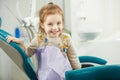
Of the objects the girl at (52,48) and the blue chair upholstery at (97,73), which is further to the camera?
the girl at (52,48)

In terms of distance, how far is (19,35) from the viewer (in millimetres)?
1760

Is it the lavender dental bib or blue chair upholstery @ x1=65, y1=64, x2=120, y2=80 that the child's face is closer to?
the lavender dental bib

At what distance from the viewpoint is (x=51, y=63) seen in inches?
40.3

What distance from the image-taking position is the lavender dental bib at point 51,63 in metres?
1.01

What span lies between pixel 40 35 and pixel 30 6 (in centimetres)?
85

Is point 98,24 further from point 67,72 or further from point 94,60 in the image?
point 67,72

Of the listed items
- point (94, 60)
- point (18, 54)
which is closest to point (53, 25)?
point (18, 54)

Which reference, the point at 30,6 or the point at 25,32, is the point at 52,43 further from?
the point at 30,6

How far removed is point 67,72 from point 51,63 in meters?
0.35

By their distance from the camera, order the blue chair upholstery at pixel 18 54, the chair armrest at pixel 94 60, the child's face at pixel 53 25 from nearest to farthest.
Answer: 1. the blue chair upholstery at pixel 18 54
2. the child's face at pixel 53 25
3. the chair armrest at pixel 94 60

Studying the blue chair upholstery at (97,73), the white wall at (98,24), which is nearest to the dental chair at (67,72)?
the blue chair upholstery at (97,73)

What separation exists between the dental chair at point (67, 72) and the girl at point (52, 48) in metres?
0.06

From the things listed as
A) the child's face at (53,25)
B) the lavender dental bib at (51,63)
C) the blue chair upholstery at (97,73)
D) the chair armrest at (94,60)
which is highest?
the child's face at (53,25)

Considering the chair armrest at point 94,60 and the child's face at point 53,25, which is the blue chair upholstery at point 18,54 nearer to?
the child's face at point 53,25
